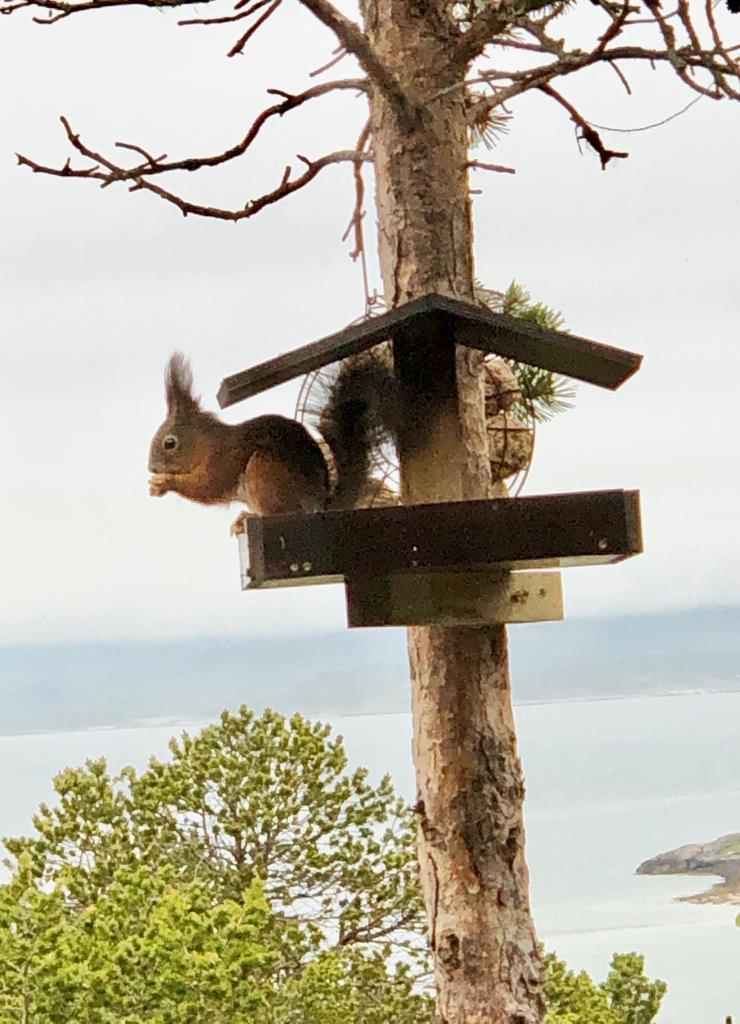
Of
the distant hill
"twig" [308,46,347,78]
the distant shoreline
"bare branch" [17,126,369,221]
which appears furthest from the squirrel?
the distant shoreline

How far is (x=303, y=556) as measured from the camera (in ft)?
3.41

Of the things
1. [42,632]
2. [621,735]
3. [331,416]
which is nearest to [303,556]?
[331,416]

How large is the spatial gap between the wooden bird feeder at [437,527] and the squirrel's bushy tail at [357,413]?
1cm

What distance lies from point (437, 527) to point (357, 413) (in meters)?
0.14

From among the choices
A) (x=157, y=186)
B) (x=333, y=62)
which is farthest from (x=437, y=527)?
(x=333, y=62)

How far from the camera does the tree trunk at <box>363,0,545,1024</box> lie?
123cm

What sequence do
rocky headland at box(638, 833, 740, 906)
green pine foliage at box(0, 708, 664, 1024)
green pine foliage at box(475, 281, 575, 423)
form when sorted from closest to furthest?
green pine foliage at box(475, 281, 575, 423)
green pine foliage at box(0, 708, 664, 1024)
rocky headland at box(638, 833, 740, 906)

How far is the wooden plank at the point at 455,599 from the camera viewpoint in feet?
3.66

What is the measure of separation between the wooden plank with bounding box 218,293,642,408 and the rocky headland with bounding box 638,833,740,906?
94 cm

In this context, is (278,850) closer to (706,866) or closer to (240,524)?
(706,866)

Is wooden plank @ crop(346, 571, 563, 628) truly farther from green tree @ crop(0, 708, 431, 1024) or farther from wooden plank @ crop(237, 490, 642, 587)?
green tree @ crop(0, 708, 431, 1024)

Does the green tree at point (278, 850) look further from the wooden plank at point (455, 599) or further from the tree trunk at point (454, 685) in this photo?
the wooden plank at point (455, 599)

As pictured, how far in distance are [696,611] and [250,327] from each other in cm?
65

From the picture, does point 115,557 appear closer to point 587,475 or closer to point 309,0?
point 587,475
